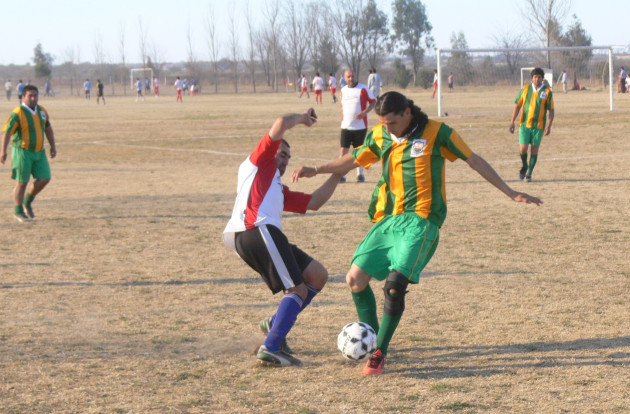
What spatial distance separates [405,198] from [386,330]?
2.93 feet

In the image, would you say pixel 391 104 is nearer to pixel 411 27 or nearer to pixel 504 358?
pixel 504 358

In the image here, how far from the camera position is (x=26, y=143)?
1101 cm

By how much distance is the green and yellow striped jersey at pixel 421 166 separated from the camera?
5293 mm

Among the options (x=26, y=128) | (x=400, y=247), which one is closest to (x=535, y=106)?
(x=26, y=128)

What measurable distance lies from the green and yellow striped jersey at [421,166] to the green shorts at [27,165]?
7.20 m

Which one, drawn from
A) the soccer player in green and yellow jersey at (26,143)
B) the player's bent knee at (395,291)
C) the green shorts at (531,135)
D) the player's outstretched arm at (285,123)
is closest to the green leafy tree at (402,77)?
the green shorts at (531,135)

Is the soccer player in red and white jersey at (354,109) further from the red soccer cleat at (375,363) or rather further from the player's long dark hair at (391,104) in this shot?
the red soccer cleat at (375,363)

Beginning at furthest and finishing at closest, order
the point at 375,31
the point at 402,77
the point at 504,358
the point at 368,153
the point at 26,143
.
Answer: the point at 375,31 → the point at 402,77 → the point at 26,143 → the point at 368,153 → the point at 504,358

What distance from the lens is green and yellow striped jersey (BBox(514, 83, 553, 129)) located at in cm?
1373

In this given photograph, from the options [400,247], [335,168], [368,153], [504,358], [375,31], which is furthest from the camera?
[375,31]

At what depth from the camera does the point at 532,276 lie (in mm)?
7645

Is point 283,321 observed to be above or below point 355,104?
below

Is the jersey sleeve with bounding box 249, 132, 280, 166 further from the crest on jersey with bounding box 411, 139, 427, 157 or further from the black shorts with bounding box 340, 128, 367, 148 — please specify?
the black shorts with bounding box 340, 128, 367, 148

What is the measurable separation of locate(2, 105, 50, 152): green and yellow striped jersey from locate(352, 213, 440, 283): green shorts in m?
7.14
